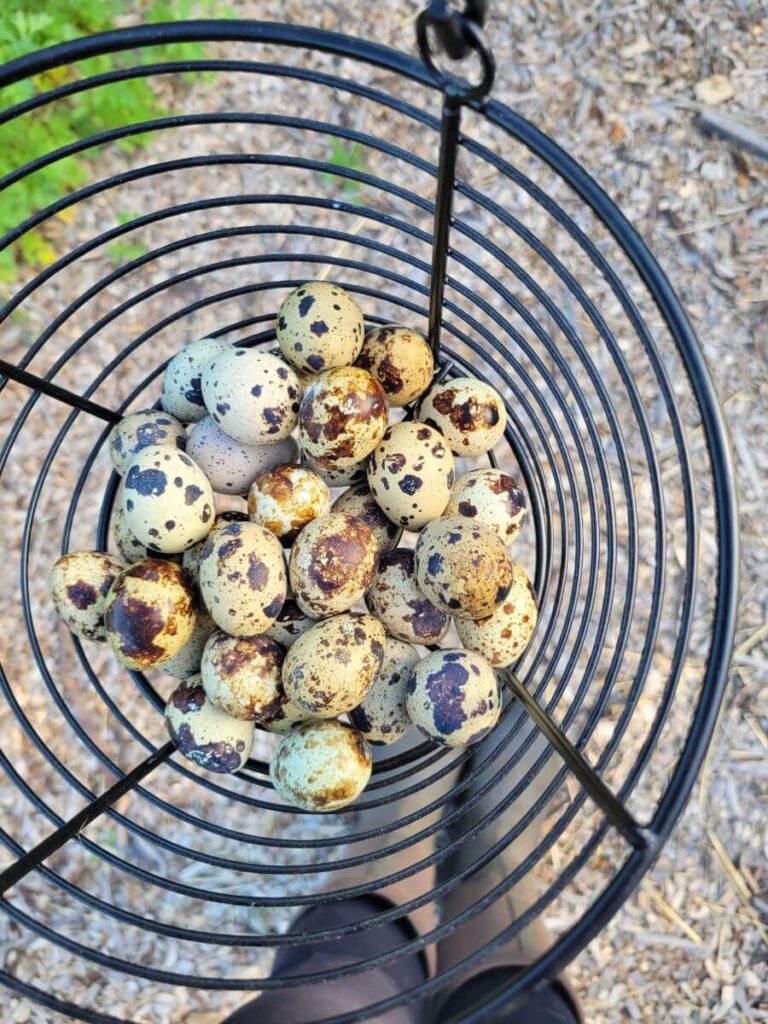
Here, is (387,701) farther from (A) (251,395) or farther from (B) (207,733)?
(A) (251,395)

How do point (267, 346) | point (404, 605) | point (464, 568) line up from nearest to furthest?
point (464, 568)
point (404, 605)
point (267, 346)

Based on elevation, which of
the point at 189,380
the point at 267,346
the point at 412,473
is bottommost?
the point at 412,473

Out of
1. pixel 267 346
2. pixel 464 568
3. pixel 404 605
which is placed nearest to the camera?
pixel 464 568

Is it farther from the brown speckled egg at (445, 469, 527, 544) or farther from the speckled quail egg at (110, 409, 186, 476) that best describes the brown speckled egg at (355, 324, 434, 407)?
the speckled quail egg at (110, 409, 186, 476)

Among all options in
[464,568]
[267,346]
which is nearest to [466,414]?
[464,568]

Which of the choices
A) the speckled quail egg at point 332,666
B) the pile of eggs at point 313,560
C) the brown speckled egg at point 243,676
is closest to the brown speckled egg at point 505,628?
the pile of eggs at point 313,560

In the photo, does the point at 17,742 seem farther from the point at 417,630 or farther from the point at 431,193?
the point at 431,193

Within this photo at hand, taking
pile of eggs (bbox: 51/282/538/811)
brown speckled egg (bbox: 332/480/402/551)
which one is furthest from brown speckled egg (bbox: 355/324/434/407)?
brown speckled egg (bbox: 332/480/402/551)

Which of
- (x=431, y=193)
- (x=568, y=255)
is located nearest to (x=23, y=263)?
(x=431, y=193)
